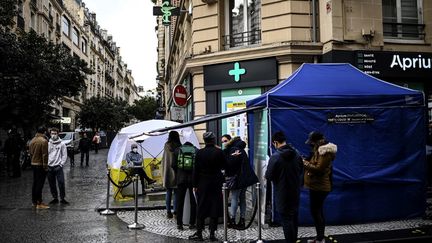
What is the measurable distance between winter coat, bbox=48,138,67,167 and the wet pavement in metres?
1.11

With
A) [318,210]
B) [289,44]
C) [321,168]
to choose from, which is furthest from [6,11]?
[318,210]

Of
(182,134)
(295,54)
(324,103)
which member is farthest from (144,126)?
(324,103)

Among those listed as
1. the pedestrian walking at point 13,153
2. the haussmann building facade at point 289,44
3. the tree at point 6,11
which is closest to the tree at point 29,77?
the tree at point 6,11

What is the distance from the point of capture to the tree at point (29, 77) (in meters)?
18.5

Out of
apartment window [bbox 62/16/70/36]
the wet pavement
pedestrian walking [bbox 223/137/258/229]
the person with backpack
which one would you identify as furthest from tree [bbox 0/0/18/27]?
apartment window [bbox 62/16/70/36]

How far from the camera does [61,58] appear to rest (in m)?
25.2

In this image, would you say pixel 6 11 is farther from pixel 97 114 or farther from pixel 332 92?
pixel 97 114

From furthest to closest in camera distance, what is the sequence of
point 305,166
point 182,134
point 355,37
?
point 182,134, point 355,37, point 305,166

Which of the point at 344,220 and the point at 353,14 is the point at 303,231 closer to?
the point at 344,220

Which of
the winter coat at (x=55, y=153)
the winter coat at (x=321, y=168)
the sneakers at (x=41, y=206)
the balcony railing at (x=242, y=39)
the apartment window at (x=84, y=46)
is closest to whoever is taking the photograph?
the winter coat at (x=321, y=168)

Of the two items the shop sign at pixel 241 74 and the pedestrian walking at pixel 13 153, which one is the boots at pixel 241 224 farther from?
the pedestrian walking at pixel 13 153

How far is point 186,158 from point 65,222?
3029 mm

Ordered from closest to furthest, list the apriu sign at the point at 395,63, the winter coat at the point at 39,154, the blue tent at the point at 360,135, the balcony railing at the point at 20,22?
1. the blue tent at the point at 360,135
2. the winter coat at the point at 39,154
3. the apriu sign at the point at 395,63
4. the balcony railing at the point at 20,22

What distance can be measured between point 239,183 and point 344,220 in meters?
2.26
